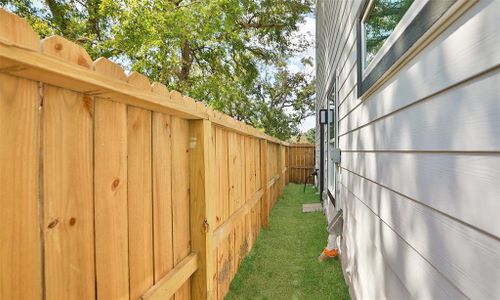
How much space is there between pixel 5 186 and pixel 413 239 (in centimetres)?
141

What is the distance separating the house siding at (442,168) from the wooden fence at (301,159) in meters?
11.3

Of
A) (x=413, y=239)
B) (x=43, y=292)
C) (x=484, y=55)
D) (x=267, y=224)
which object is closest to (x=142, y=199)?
(x=43, y=292)

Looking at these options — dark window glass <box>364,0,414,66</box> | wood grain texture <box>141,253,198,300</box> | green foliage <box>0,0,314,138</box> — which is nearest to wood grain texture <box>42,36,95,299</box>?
wood grain texture <box>141,253,198,300</box>

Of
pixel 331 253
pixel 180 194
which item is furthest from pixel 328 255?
pixel 180 194

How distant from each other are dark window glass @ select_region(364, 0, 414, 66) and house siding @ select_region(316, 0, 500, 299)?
337 mm

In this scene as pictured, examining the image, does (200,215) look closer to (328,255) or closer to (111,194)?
(111,194)

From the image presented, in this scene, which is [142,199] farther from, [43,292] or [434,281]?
[434,281]

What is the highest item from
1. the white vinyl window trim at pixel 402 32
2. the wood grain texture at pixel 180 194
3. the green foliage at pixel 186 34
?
the green foliage at pixel 186 34

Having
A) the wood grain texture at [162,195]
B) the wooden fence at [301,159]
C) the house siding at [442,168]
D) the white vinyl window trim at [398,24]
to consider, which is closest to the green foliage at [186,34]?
the wooden fence at [301,159]

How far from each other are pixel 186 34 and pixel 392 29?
761 centimetres

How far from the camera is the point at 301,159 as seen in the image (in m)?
13.2

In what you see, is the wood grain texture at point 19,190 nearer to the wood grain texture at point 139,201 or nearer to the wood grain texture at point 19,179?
the wood grain texture at point 19,179

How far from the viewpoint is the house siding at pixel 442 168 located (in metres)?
0.76

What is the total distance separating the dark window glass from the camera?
1.59m
